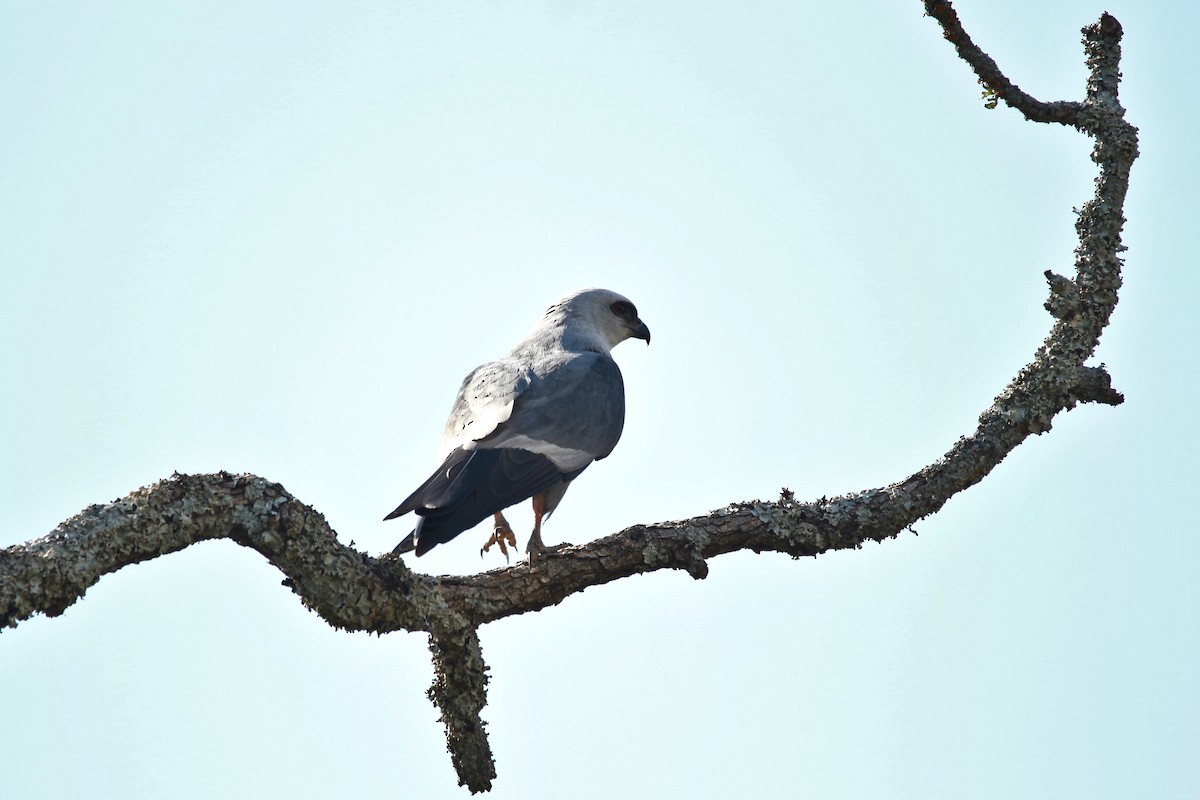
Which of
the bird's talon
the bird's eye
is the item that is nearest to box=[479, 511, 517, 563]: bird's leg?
the bird's talon

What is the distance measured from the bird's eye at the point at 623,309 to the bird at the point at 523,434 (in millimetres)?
486

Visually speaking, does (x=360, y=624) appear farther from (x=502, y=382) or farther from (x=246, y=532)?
(x=502, y=382)

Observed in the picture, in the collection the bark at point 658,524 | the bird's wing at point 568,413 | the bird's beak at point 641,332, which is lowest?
the bark at point 658,524

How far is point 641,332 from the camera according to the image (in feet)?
28.2

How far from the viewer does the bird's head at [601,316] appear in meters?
8.05

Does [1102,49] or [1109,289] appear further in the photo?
[1102,49]

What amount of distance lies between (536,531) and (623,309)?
2.58 m

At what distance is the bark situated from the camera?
4.34 metres

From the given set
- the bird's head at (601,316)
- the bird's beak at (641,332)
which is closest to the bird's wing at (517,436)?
the bird's head at (601,316)

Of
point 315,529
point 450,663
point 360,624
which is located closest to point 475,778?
point 450,663

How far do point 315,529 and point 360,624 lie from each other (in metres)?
0.46

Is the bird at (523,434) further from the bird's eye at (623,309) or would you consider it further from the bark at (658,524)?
the bird's eye at (623,309)

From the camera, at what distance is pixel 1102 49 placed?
6.17m

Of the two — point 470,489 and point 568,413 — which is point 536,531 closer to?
point 470,489
